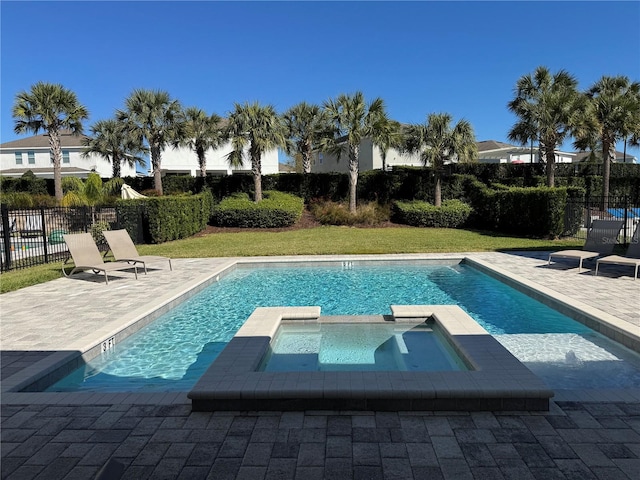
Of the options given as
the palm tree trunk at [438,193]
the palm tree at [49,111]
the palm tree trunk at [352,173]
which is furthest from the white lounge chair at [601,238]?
the palm tree at [49,111]

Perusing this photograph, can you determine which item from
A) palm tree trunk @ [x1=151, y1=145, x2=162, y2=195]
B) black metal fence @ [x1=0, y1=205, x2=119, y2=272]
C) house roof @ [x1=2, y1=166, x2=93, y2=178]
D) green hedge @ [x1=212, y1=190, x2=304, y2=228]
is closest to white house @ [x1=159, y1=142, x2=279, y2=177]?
house roof @ [x1=2, y1=166, x2=93, y2=178]

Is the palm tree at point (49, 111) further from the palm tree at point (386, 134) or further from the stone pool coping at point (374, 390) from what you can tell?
the stone pool coping at point (374, 390)

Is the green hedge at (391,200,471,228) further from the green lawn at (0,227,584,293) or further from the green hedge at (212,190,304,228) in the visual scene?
the green hedge at (212,190,304,228)

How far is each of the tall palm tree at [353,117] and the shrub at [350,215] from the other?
529mm

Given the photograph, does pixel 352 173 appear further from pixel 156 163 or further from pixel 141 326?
pixel 141 326

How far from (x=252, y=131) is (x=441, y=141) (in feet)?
33.5

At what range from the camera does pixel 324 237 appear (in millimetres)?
18344

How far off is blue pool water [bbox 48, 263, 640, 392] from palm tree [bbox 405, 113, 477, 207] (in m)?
11.8

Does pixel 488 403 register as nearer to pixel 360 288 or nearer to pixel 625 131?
pixel 360 288

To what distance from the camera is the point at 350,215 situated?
2222 centimetres

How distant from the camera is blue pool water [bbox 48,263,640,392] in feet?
15.6

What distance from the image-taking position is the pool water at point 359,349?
15.8 ft

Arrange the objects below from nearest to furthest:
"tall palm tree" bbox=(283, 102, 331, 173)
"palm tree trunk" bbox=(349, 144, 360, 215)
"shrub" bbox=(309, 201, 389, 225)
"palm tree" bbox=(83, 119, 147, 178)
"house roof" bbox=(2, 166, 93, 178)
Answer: "shrub" bbox=(309, 201, 389, 225) → "palm tree trunk" bbox=(349, 144, 360, 215) → "tall palm tree" bbox=(283, 102, 331, 173) → "palm tree" bbox=(83, 119, 147, 178) → "house roof" bbox=(2, 166, 93, 178)

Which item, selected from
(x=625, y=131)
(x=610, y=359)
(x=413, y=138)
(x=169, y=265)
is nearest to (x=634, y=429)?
(x=610, y=359)
